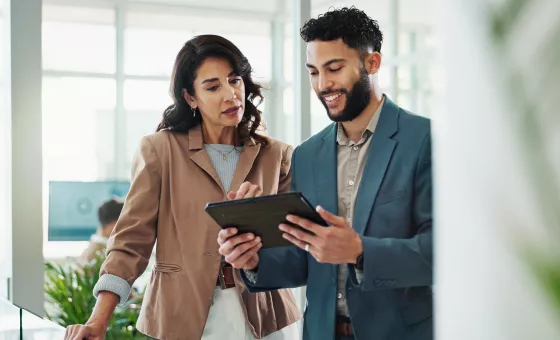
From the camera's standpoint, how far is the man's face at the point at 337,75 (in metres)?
2.10

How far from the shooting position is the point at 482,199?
0.69 ft

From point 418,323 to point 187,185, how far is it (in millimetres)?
844

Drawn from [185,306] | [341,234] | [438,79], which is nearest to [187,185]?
[185,306]

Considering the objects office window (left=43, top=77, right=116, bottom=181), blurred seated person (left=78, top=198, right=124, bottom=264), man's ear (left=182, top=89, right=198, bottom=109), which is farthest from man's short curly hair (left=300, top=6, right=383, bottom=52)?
office window (left=43, top=77, right=116, bottom=181)

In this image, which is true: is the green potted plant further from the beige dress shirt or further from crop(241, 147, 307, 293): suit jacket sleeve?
the beige dress shirt

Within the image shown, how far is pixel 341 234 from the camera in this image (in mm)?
1728

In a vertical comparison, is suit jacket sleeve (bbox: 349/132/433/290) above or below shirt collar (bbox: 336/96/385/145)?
below

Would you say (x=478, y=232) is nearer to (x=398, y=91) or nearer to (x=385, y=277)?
(x=385, y=277)

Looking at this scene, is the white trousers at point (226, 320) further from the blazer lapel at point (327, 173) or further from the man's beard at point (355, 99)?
the man's beard at point (355, 99)

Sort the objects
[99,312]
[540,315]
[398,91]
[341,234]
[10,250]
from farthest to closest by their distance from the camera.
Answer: [398,91], [10,250], [99,312], [341,234], [540,315]

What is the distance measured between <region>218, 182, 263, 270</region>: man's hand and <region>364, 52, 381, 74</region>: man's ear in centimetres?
51

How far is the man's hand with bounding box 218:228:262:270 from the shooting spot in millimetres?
1870

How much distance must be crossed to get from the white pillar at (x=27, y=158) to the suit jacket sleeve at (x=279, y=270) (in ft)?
7.74

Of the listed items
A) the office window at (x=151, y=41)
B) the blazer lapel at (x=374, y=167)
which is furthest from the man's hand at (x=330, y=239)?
the office window at (x=151, y=41)
